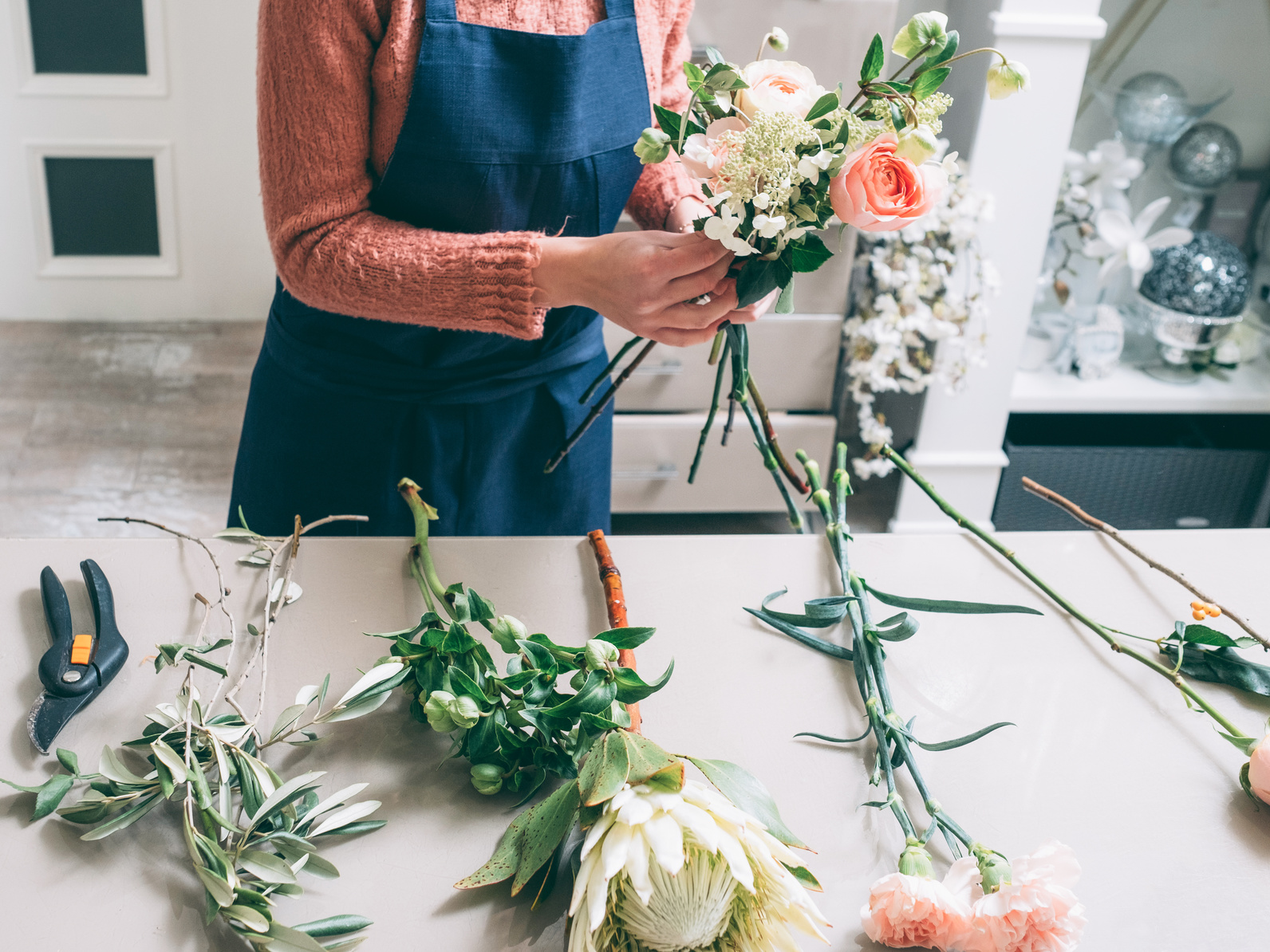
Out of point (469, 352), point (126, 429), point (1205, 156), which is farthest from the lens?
point (126, 429)

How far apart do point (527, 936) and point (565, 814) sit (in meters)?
0.06

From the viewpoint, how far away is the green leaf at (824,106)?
62 centimetres

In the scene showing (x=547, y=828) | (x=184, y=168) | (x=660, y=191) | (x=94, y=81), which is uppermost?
(x=660, y=191)

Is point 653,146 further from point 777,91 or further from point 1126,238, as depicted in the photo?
point 1126,238

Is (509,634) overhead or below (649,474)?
overhead

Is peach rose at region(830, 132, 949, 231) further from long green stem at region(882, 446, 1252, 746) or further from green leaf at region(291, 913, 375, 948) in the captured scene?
green leaf at region(291, 913, 375, 948)

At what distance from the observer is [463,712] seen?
22.0 inches

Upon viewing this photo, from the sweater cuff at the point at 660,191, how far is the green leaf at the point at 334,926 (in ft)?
2.43

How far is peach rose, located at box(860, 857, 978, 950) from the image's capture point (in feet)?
1.58

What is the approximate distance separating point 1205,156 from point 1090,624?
166 cm

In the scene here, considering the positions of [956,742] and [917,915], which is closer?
[917,915]

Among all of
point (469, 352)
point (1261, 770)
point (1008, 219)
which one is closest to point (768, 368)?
point (1008, 219)

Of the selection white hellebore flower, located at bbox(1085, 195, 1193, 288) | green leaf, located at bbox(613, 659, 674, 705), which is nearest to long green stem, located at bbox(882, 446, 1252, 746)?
green leaf, located at bbox(613, 659, 674, 705)

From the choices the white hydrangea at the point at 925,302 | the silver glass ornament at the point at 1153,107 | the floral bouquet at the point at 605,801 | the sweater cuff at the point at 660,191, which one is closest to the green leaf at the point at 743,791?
the floral bouquet at the point at 605,801
